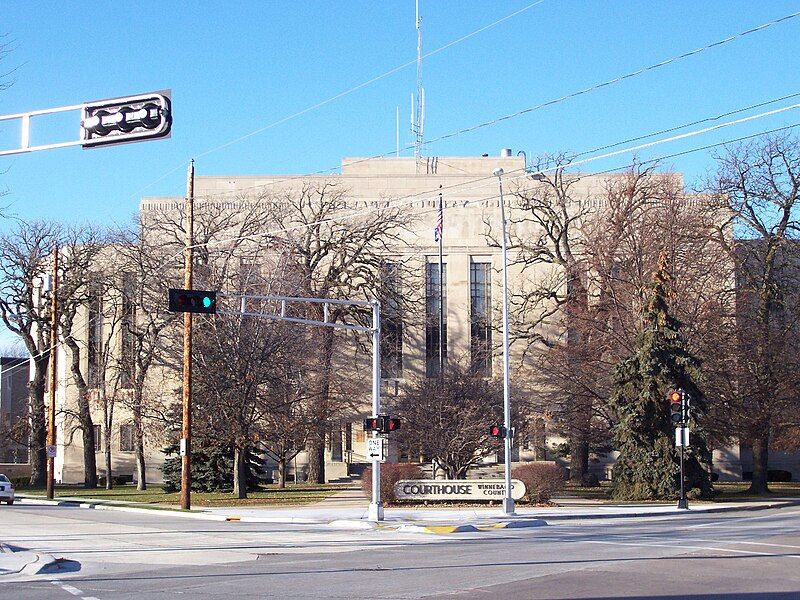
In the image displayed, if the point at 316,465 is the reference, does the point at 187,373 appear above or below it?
above

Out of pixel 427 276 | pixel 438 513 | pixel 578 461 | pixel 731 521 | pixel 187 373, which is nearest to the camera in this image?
pixel 731 521

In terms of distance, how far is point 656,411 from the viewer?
43031mm

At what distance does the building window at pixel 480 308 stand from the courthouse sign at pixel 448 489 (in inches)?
735

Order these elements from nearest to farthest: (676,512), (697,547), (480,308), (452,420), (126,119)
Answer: (126,119), (697,547), (676,512), (452,420), (480,308)

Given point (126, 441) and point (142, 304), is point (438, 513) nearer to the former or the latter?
point (142, 304)

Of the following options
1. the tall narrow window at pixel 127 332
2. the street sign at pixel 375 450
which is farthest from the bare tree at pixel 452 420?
the tall narrow window at pixel 127 332

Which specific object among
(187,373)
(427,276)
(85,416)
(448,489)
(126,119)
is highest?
(427,276)

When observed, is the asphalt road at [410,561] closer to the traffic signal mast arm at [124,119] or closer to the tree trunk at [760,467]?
the traffic signal mast arm at [124,119]

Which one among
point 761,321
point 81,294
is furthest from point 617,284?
point 81,294

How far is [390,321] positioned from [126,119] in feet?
140

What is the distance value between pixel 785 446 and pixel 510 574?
38176 millimetres

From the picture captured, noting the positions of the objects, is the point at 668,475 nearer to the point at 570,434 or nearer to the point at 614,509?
the point at 614,509

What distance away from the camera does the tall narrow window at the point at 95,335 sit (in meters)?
55.0

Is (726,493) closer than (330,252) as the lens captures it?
Yes
